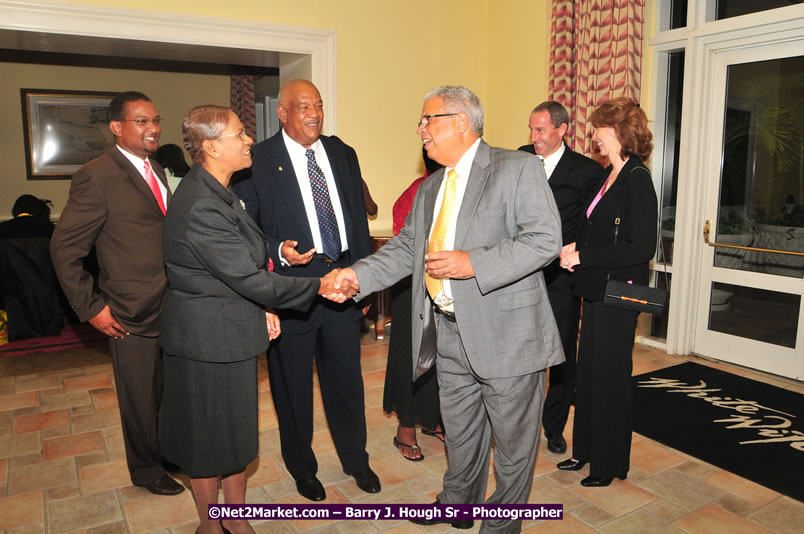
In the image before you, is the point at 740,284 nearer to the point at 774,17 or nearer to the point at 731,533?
the point at 774,17

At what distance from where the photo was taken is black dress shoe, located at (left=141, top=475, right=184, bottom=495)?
3.01m

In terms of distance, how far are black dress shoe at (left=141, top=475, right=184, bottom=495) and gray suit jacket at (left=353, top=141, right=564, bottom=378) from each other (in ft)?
5.54

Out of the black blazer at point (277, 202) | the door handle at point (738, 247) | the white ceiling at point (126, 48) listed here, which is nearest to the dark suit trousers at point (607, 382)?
the black blazer at point (277, 202)

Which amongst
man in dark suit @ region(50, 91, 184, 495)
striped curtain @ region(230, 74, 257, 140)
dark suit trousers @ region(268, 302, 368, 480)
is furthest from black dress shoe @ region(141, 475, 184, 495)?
striped curtain @ region(230, 74, 257, 140)

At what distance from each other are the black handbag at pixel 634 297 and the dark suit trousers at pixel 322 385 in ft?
3.89

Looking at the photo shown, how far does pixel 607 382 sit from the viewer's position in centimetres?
295

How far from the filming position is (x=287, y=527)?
274 centimetres

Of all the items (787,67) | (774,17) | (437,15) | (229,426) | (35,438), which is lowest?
(35,438)

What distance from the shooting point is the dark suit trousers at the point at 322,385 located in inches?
115

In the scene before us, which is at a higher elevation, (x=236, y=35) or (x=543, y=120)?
→ (x=236, y=35)

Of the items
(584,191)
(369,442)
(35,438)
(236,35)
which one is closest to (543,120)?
(584,191)

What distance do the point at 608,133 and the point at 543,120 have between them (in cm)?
53

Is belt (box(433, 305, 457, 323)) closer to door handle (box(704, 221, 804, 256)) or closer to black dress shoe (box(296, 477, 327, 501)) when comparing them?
black dress shoe (box(296, 477, 327, 501))

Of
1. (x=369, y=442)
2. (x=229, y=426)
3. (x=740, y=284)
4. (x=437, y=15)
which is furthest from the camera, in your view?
(x=437, y=15)
